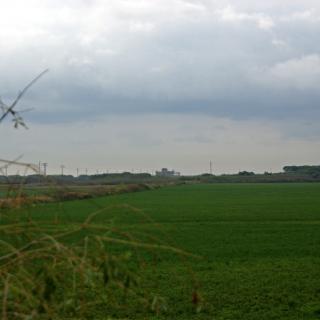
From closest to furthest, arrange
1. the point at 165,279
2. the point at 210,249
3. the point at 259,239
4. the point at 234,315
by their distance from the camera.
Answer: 1. the point at 234,315
2. the point at 165,279
3. the point at 210,249
4. the point at 259,239

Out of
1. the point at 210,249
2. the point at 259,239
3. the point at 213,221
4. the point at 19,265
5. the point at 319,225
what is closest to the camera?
the point at 19,265

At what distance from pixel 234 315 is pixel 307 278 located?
3.99 metres

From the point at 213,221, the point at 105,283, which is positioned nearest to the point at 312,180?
the point at 213,221

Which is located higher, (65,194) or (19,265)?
(65,194)

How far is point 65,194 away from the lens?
2688 millimetres

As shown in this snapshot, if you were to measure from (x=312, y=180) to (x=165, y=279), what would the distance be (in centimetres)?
14378

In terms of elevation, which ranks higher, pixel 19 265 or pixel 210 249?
pixel 19 265

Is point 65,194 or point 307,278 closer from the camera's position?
point 65,194

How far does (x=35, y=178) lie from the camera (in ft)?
8.64

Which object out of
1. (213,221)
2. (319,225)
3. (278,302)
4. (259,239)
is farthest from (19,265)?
(213,221)

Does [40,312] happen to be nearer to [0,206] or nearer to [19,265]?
[19,265]

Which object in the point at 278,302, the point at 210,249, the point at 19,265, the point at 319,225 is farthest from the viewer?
the point at 319,225

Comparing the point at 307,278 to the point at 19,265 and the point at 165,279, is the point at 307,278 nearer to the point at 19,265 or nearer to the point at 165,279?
the point at 165,279

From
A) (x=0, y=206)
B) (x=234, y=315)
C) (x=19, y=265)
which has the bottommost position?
(x=234, y=315)
